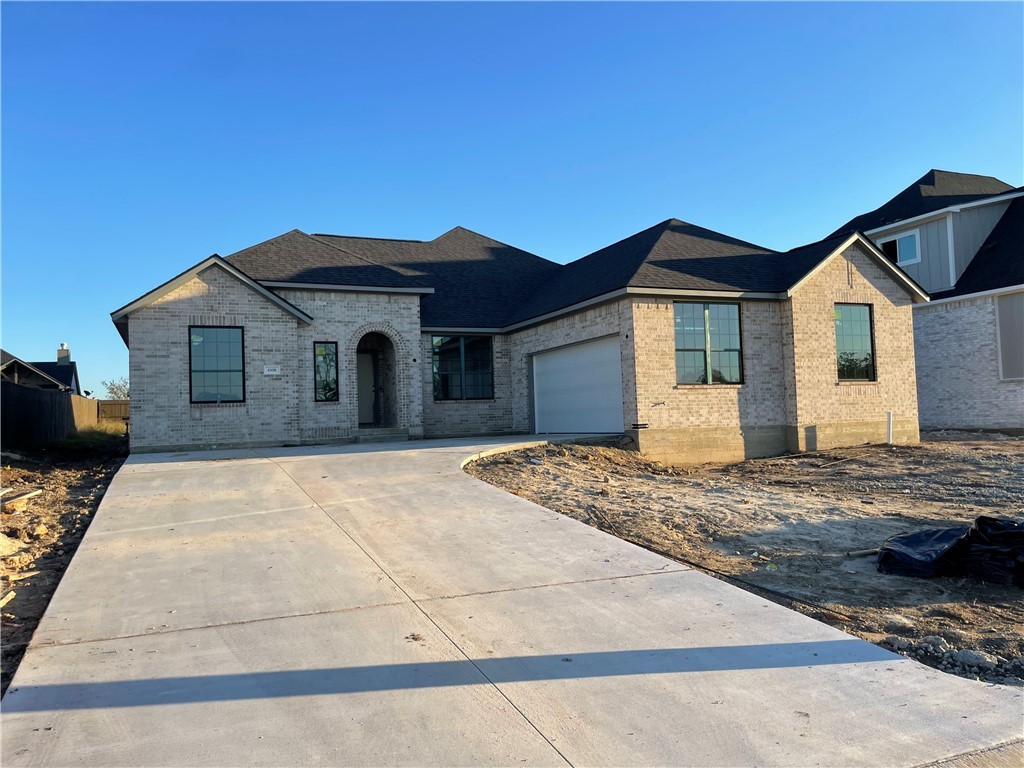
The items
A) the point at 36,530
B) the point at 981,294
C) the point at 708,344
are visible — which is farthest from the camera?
the point at 981,294

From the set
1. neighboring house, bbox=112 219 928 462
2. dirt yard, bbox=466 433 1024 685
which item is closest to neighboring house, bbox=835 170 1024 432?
neighboring house, bbox=112 219 928 462

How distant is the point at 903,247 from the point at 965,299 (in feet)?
12.9

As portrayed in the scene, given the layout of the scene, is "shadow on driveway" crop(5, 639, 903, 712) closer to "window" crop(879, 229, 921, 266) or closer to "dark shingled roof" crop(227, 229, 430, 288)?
"dark shingled roof" crop(227, 229, 430, 288)

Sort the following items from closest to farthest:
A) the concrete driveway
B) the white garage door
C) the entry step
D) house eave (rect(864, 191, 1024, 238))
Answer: the concrete driveway
the white garage door
the entry step
house eave (rect(864, 191, 1024, 238))

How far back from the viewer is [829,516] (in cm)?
962

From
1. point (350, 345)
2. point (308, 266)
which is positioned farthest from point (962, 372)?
point (308, 266)

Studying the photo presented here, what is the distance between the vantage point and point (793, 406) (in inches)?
711

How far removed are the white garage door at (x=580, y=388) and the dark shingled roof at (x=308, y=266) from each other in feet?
14.8

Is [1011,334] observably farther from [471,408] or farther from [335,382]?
[335,382]

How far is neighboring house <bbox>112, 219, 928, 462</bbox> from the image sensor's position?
17.1 meters

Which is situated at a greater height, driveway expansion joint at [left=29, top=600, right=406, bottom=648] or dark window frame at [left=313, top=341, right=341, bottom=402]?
dark window frame at [left=313, top=341, right=341, bottom=402]

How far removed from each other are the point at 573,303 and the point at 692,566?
12.6 m

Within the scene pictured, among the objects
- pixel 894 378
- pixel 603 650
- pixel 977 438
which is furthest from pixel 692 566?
pixel 977 438

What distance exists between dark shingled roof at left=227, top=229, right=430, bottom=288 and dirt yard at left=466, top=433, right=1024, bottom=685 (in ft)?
25.6
